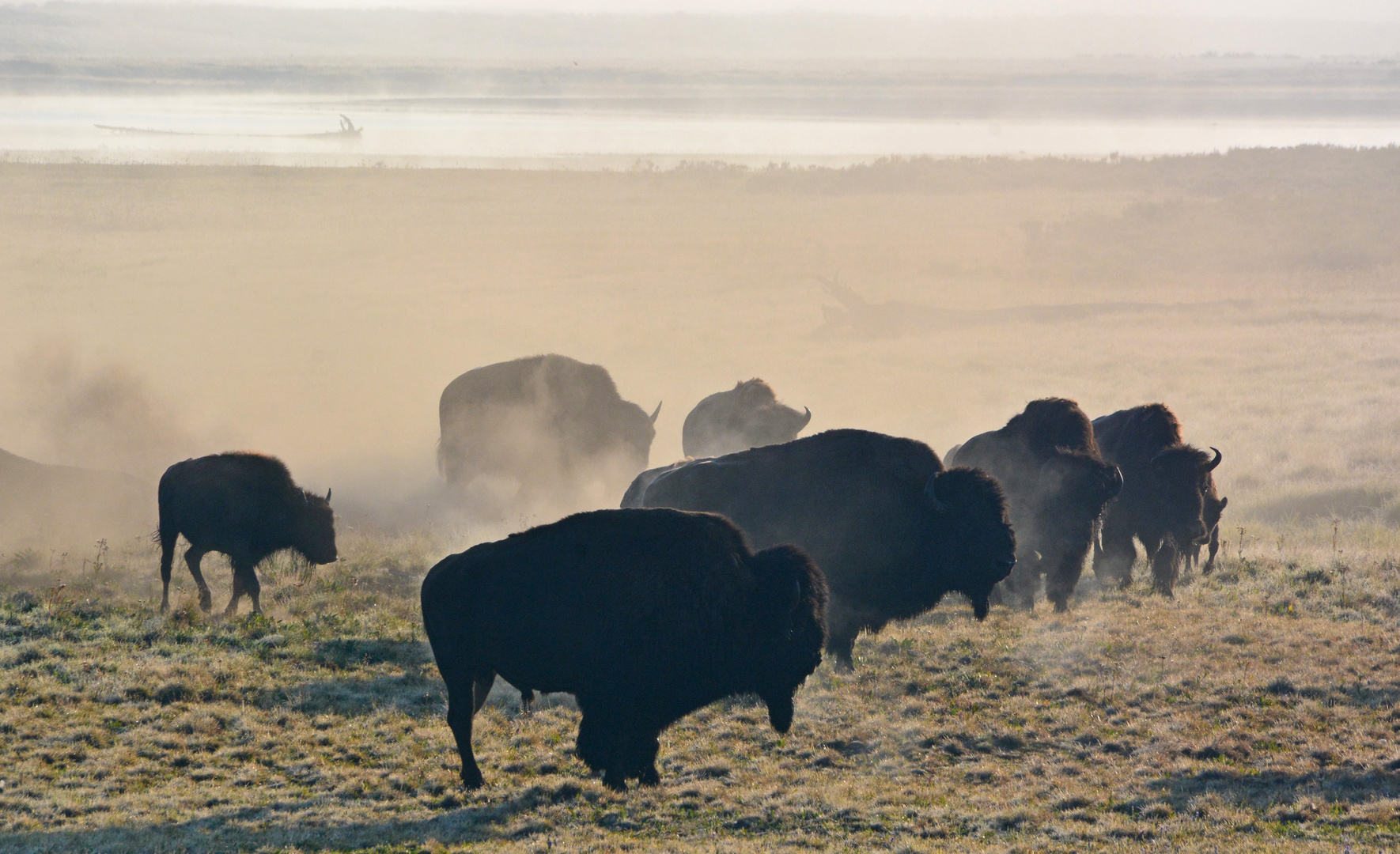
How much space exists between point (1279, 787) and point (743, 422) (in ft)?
37.3

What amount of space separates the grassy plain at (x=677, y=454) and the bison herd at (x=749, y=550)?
0.60 m

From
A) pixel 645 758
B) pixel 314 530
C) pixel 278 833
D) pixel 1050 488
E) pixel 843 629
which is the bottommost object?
pixel 278 833

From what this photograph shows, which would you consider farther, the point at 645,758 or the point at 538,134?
the point at 538,134

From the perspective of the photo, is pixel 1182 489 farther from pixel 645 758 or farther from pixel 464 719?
pixel 464 719

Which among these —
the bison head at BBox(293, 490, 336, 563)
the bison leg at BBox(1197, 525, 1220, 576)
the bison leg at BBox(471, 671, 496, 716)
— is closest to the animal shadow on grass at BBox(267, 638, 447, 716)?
the bison leg at BBox(471, 671, 496, 716)

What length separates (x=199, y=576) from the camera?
1249cm

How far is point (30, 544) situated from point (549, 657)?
10.1 m

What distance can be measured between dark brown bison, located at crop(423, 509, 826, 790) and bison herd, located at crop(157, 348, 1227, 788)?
0.01m

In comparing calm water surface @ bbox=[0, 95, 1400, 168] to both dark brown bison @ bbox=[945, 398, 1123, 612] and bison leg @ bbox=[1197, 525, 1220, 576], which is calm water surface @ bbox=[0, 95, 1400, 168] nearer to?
bison leg @ bbox=[1197, 525, 1220, 576]

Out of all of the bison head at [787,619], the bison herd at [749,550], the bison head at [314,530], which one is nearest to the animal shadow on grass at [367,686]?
the bison herd at [749,550]

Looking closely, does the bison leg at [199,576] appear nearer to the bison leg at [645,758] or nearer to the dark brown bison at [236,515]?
the dark brown bison at [236,515]

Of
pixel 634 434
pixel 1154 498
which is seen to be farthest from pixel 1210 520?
pixel 634 434

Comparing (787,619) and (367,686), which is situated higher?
(787,619)

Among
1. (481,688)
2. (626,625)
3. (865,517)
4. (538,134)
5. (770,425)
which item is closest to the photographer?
(626,625)
